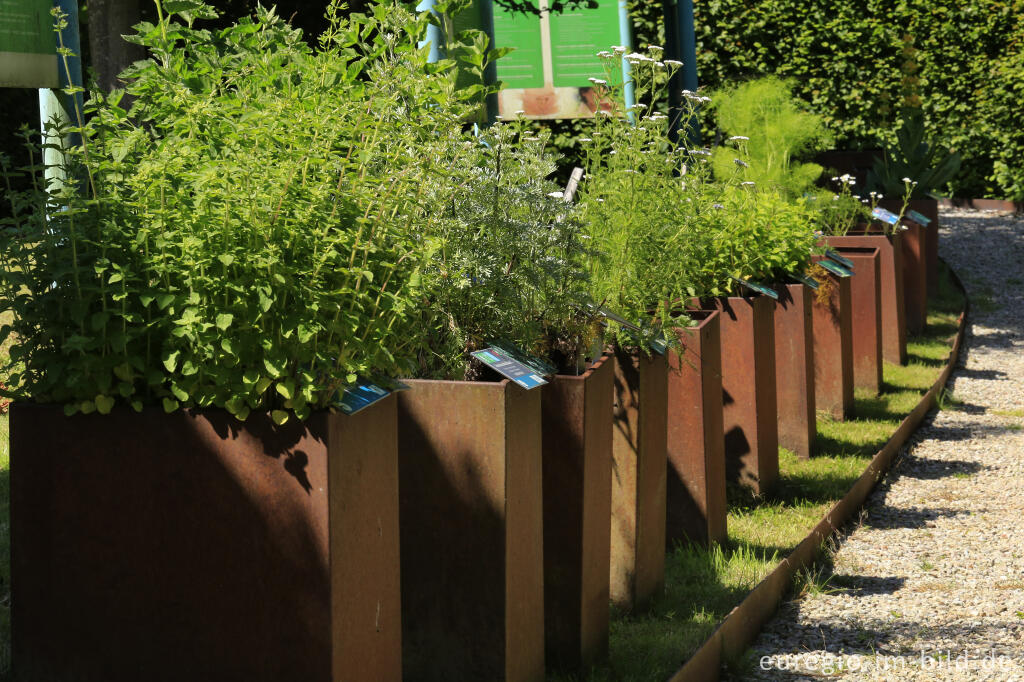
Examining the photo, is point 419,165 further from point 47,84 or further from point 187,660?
point 47,84

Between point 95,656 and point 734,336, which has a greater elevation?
point 734,336

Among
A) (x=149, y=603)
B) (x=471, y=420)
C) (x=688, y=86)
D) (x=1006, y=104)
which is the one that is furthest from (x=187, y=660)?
(x=1006, y=104)

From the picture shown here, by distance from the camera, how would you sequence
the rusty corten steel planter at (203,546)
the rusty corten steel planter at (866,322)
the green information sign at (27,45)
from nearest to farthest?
the rusty corten steel planter at (203,546), the green information sign at (27,45), the rusty corten steel planter at (866,322)

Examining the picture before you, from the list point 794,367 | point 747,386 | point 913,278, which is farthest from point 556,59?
point 747,386

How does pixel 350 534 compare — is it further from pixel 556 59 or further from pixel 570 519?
pixel 556 59

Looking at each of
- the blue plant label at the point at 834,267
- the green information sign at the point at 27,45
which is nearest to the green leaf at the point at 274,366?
the green information sign at the point at 27,45

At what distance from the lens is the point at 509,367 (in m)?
2.71

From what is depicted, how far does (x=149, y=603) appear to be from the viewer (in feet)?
7.55

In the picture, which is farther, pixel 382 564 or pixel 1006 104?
pixel 1006 104

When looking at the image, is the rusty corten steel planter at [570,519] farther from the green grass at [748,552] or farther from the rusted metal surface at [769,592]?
the rusted metal surface at [769,592]

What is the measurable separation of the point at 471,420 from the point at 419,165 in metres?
0.58

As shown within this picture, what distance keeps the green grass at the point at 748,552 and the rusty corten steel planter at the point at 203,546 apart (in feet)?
3.14

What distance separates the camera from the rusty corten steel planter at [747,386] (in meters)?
4.65

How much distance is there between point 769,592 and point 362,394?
78.8 inches
